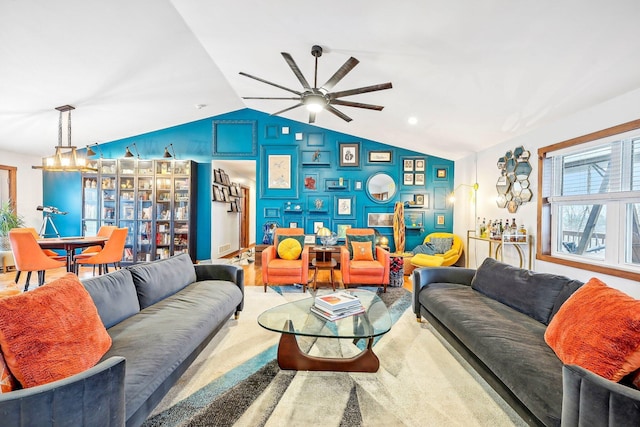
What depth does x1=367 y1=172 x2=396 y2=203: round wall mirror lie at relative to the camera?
5.72 meters

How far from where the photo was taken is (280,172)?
5.74 meters

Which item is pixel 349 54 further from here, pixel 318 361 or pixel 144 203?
pixel 144 203

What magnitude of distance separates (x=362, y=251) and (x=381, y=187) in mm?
1936

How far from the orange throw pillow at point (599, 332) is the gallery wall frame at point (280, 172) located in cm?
468

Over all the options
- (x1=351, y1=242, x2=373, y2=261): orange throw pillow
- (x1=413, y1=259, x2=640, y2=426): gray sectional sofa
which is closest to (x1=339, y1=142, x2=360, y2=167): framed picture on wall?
(x1=351, y1=242, x2=373, y2=261): orange throw pillow

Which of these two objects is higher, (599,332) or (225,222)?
(225,222)

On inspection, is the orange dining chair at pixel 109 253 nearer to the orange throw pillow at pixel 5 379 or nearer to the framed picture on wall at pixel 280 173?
the framed picture on wall at pixel 280 173

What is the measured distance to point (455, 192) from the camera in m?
5.70

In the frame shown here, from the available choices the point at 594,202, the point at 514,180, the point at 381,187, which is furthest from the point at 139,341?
the point at 381,187

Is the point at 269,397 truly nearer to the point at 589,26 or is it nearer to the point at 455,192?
the point at 589,26

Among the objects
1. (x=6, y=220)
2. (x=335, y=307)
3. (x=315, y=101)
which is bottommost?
(x=335, y=307)

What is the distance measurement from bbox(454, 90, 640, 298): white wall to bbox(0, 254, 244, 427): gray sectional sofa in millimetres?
3683

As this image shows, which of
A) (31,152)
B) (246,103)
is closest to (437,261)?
(246,103)

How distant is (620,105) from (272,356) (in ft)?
12.6
